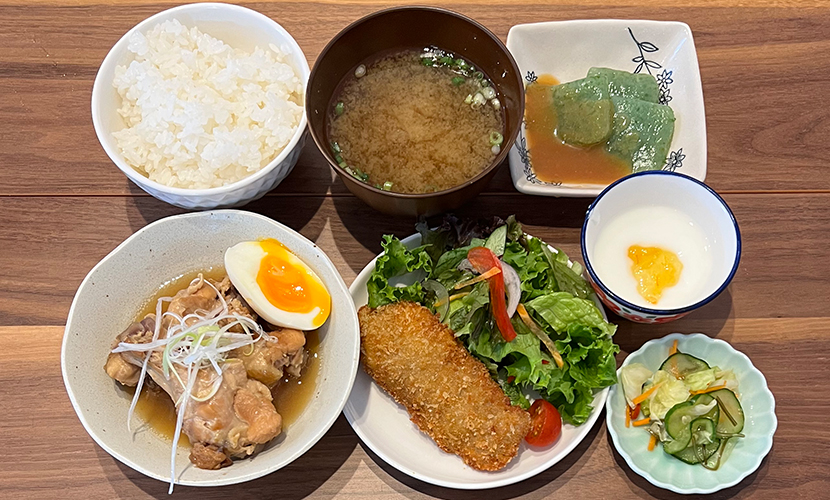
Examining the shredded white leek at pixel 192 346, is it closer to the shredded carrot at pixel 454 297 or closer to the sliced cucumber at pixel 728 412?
the shredded carrot at pixel 454 297

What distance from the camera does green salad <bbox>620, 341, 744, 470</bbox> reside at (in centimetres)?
190

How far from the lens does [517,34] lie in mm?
2248

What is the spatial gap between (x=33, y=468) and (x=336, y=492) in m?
0.99

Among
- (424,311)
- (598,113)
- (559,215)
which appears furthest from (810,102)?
(424,311)

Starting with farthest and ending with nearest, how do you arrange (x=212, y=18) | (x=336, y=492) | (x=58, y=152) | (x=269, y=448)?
(x=58, y=152), (x=212, y=18), (x=336, y=492), (x=269, y=448)

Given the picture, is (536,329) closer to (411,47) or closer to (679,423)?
(679,423)

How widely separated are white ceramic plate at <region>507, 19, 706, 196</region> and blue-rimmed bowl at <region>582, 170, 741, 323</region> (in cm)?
14

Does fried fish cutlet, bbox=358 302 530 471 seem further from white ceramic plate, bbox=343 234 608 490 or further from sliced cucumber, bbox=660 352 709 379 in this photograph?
sliced cucumber, bbox=660 352 709 379

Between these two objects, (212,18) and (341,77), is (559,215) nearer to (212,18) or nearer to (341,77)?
(341,77)

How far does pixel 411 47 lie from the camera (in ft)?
7.09

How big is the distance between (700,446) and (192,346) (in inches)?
61.6

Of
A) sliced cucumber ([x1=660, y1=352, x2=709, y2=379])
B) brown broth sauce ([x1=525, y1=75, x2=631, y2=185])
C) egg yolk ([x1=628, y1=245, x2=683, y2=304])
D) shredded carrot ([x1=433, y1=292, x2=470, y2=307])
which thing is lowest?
sliced cucumber ([x1=660, y1=352, x2=709, y2=379])

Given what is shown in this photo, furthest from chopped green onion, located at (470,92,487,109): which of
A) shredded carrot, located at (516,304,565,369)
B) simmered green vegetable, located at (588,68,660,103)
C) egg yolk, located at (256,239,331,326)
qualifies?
egg yolk, located at (256,239,331,326)

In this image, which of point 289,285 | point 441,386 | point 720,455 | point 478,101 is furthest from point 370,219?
point 720,455
